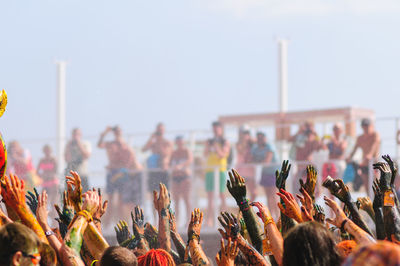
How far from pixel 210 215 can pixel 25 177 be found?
9.56 ft

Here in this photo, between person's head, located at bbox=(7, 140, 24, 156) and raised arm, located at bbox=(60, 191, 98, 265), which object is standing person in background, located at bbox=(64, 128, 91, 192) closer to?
person's head, located at bbox=(7, 140, 24, 156)

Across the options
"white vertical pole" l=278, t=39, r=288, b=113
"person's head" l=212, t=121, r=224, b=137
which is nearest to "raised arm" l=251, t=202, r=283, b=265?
"person's head" l=212, t=121, r=224, b=137

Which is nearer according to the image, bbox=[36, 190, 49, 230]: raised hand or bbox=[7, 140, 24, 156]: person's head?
bbox=[36, 190, 49, 230]: raised hand

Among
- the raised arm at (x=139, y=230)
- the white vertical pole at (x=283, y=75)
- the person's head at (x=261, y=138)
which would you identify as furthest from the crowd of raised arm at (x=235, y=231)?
the white vertical pole at (x=283, y=75)

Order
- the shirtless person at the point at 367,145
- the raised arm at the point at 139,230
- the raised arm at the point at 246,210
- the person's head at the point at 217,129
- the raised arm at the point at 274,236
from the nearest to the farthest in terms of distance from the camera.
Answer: the raised arm at the point at 274,236, the raised arm at the point at 246,210, the raised arm at the point at 139,230, the shirtless person at the point at 367,145, the person's head at the point at 217,129

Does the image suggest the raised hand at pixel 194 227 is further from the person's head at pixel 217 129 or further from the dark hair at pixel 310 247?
the person's head at pixel 217 129

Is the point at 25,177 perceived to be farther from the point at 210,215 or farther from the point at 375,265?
the point at 375,265

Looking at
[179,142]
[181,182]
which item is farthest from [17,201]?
[179,142]

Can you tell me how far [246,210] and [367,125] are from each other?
→ 6.36 meters

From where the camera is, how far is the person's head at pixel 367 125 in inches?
393

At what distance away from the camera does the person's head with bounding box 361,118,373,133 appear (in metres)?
9.99

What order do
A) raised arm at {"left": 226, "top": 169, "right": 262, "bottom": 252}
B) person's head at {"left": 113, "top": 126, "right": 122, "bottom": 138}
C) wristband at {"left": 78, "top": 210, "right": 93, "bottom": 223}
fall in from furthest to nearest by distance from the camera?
1. person's head at {"left": 113, "top": 126, "right": 122, "bottom": 138}
2. raised arm at {"left": 226, "top": 169, "right": 262, "bottom": 252}
3. wristband at {"left": 78, "top": 210, "right": 93, "bottom": 223}

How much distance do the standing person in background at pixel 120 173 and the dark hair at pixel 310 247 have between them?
23.4 feet

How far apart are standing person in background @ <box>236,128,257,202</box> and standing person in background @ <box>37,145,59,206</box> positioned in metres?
2.63
